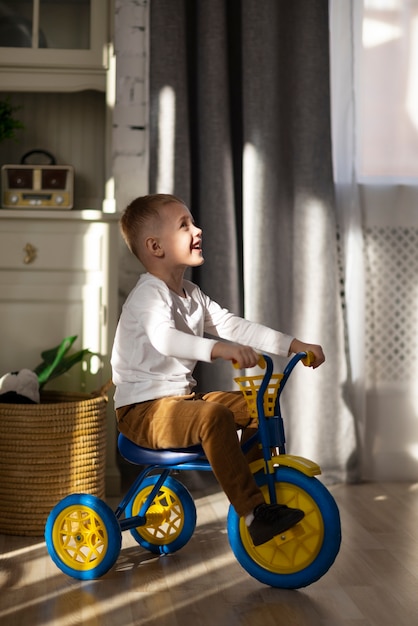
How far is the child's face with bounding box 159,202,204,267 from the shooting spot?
201 centimetres

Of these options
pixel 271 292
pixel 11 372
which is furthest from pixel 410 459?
pixel 11 372

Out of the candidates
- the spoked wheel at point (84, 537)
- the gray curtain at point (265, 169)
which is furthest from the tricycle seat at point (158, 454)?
the gray curtain at point (265, 169)

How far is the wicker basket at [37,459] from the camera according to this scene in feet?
7.61

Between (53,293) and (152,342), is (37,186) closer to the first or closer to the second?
(53,293)

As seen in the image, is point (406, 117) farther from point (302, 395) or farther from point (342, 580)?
point (342, 580)

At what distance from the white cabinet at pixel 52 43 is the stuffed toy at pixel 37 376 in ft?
2.66

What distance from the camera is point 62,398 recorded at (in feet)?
8.43

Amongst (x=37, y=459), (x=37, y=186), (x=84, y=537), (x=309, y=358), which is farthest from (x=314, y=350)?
(x=37, y=186)

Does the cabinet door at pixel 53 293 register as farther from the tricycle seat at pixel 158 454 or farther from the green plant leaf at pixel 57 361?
the tricycle seat at pixel 158 454

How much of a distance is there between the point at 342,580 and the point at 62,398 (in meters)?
1.02

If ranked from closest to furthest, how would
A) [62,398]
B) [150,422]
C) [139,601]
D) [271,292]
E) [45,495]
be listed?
[139,601]
[150,422]
[45,495]
[62,398]
[271,292]

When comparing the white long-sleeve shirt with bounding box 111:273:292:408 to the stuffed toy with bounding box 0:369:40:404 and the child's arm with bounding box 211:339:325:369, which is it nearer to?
the child's arm with bounding box 211:339:325:369

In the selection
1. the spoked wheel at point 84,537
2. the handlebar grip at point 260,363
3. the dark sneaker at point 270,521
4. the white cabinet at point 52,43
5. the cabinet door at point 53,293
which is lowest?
the spoked wheel at point 84,537

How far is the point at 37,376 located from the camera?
251 cm
